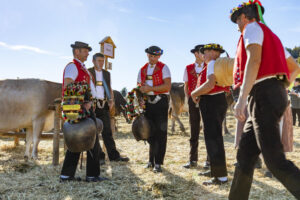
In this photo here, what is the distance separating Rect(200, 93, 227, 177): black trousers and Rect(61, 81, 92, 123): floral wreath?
5.40ft

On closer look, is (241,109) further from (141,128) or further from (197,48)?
(197,48)

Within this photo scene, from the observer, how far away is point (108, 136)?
18.6 feet

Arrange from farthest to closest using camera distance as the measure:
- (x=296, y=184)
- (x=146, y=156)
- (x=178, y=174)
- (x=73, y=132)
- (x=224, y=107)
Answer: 1. (x=146, y=156)
2. (x=178, y=174)
3. (x=224, y=107)
4. (x=73, y=132)
5. (x=296, y=184)

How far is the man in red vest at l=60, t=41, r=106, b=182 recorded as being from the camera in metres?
3.76

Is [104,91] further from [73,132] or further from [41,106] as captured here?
[73,132]

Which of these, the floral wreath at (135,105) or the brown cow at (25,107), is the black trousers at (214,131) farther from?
the brown cow at (25,107)

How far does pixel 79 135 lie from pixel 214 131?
1.82 m

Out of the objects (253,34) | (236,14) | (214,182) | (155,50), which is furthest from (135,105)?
(253,34)

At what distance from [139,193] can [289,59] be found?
2299 mm

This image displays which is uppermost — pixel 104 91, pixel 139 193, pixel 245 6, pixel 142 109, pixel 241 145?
→ pixel 245 6

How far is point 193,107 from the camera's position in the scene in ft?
15.9

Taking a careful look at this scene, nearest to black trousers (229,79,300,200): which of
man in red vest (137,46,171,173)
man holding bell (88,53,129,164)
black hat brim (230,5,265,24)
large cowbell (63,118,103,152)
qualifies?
black hat brim (230,5,265,24)

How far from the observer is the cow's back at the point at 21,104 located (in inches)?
231

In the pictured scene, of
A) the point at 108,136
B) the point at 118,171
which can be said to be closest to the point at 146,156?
the point at 108,136
